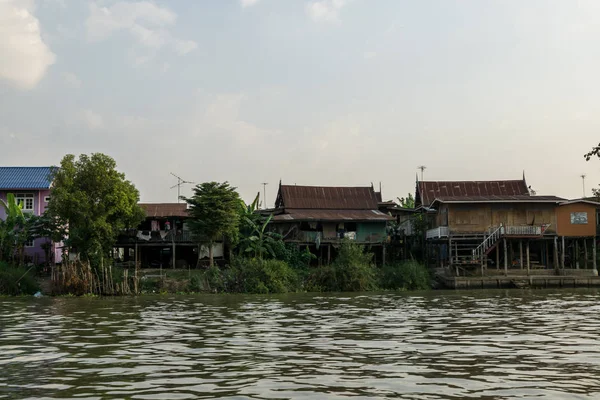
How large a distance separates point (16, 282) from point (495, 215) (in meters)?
29.8

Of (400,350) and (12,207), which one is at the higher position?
(12,207)

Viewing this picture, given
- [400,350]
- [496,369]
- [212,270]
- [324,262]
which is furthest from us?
[324,262]

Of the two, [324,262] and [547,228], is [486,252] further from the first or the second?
[324,262]

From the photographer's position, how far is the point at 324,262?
48.8 meters

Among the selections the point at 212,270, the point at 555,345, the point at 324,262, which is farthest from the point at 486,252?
the point at 555,345

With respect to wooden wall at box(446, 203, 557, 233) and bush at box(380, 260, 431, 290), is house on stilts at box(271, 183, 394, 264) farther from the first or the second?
bush at box(380, 260, 431, 290)

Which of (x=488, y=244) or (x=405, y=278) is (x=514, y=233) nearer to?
(x=488, y=244)

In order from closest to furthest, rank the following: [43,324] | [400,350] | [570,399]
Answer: [570,399] → [400,350] → [43,324]

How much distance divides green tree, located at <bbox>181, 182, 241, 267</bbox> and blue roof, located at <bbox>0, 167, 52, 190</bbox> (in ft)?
36.3

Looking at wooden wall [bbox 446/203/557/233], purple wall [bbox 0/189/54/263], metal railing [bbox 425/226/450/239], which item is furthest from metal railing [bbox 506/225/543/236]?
purple wall [bbox 0/189/54/263]

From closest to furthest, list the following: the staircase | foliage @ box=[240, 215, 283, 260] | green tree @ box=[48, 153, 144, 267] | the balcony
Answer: green tree @ box=[48, 153, 144, 267] → the staircase → foliage @ box=[240, 215, 283, 260] → the balcony

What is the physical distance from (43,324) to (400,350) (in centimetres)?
1178

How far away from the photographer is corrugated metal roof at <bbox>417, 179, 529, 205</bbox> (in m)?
55.2

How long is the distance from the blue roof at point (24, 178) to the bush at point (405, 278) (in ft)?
78.0
